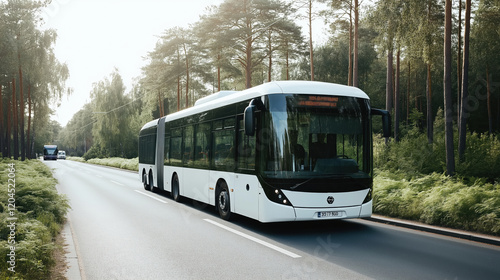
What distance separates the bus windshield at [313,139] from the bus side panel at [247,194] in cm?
53

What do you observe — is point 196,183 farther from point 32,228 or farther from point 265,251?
point 32,228

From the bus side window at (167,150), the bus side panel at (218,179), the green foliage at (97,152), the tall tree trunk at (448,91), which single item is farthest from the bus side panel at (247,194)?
the green foliage at (97,152)

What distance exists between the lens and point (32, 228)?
732 centimetres

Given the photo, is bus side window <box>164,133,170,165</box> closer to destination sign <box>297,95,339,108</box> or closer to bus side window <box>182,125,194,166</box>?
bus side window <box>182,125,194,166</box>

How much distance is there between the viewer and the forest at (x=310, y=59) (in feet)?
59.6

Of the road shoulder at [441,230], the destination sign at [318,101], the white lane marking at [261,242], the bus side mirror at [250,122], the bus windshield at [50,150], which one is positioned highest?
the destination sign at [318,101]

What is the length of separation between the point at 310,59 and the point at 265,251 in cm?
3044

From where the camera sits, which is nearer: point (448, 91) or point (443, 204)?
point (443, 204)

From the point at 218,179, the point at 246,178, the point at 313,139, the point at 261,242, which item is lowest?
the point at 261,242

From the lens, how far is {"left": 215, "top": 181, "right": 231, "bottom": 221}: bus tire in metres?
11.2

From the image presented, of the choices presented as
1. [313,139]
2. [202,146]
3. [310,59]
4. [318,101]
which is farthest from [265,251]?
[310,59]

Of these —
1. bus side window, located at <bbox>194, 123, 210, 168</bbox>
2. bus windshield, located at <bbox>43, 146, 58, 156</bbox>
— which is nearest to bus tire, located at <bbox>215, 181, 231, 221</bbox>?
bus side window, located at <bbox>194, 123, 210, 168</bbox>

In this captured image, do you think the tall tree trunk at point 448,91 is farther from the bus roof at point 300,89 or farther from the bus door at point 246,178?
the bus door at point 246,178

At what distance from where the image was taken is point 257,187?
946 centimetres
